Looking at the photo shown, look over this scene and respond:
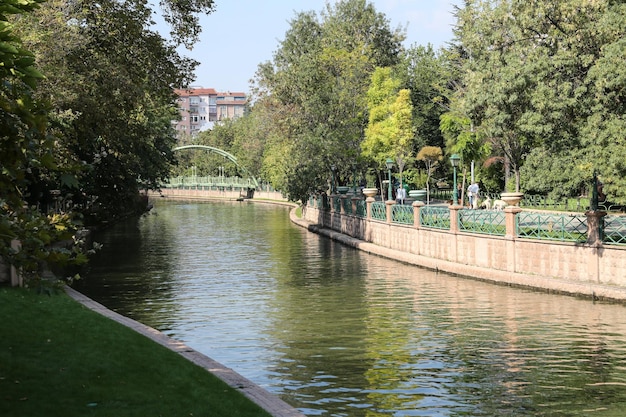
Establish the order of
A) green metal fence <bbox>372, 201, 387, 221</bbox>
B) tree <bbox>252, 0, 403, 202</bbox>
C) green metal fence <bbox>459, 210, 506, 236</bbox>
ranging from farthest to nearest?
tree <bbox>252, 0, 403, 202</bbox>
green metal fence <bbox>372, 201, 387, 221</bbox>
green metal fence <bbox>459, 210, 506, 236</bbox>


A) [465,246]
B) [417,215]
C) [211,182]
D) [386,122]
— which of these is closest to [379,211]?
[417,215]

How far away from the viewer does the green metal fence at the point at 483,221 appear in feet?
101

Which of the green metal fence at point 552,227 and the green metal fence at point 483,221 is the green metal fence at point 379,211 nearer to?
the green metal fence at point 483,221

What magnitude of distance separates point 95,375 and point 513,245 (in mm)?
19554

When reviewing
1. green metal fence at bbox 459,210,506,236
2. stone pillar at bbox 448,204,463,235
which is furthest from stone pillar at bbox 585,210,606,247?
stone pillar at bbox 448,204,463,235

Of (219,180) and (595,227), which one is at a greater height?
(219,180)

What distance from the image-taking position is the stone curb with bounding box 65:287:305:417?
11.5 meters

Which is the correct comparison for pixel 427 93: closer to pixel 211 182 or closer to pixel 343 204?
pixel 343 204

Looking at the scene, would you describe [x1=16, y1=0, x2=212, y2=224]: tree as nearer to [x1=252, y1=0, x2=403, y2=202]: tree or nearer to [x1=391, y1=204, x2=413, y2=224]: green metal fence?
[x1=391, y1=204, x2=413, y2=224]: green metal fence

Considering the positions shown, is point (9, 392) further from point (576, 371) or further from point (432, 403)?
point (576, 371)

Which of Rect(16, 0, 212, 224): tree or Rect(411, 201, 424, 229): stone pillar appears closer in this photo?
Rect(16, 0, 212, 224): tree

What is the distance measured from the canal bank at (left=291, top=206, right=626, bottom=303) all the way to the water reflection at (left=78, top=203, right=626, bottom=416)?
1.94ft

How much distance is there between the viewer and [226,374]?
1361 cm

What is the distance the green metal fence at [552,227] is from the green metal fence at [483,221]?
1.04 meters
